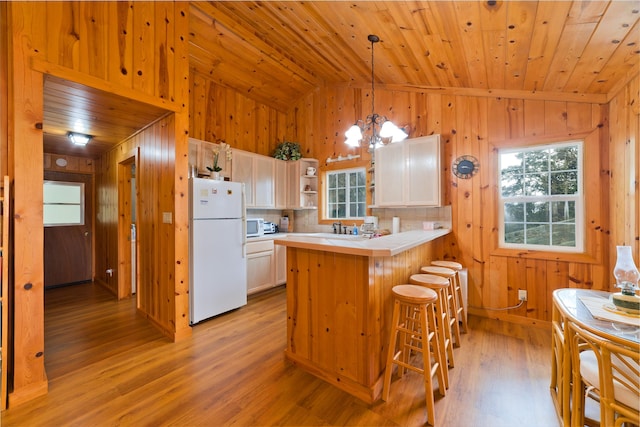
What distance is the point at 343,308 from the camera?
190cm

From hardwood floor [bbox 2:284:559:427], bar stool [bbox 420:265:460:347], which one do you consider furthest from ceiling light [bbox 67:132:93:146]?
bar stool [bbox 420:265:460:347]

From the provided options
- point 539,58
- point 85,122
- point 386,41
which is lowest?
point 85,122

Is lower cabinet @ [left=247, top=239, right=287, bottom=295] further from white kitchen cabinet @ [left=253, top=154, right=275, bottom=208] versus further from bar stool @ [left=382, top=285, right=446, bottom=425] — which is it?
bar stool @ [left=382, top=285, right=446, bottom=425]

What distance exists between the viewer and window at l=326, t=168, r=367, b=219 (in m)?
4.48

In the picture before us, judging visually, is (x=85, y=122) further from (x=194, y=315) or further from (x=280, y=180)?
(x=280, y=180)

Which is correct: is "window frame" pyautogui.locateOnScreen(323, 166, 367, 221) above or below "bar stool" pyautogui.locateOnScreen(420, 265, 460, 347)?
above

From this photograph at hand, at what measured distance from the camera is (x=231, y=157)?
13.3 ft

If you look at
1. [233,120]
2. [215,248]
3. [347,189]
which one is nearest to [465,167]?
[347,189]

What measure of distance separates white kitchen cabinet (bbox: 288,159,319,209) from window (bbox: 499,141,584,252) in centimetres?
286

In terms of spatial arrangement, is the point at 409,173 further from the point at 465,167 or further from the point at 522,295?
the point at 522,295

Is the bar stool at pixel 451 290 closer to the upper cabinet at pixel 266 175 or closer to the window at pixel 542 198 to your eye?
the window at pixel 542 198

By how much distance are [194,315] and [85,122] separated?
2.36 meters

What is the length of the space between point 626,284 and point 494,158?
2.04 m

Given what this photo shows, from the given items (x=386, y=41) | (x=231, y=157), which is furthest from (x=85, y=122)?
(x=386, y=41)
